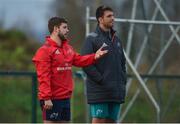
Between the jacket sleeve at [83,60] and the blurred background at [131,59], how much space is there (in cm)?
258

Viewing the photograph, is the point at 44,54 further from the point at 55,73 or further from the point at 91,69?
the point at 91,69

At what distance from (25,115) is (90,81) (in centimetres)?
715

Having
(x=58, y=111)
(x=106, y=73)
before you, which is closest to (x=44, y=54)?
(x=58, y=111)

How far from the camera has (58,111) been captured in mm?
9109

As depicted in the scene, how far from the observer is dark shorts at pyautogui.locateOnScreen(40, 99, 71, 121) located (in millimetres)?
9109

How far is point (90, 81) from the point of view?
9.66 meters

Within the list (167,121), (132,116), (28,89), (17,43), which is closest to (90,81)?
(167,121)

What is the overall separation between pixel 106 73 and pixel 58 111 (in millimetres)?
819

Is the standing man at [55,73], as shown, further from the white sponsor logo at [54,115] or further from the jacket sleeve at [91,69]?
the jacket sleeve at [91,69]

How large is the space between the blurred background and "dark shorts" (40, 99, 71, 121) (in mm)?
3059

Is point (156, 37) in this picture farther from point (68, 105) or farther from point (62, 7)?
point (62, 7)

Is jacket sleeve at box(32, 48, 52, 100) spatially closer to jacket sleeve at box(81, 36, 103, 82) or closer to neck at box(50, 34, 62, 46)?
neck at box(50, 34, 62, 46)

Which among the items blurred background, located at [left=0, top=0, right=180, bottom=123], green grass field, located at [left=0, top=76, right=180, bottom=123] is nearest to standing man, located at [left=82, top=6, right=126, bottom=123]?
blurred background, located at [left=0, top=0, right=180, bottom=123]

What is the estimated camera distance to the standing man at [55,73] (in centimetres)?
900
